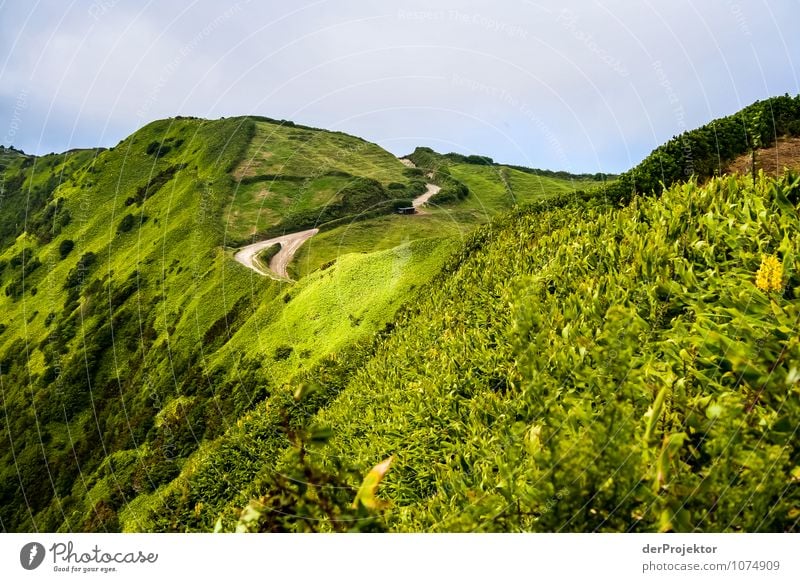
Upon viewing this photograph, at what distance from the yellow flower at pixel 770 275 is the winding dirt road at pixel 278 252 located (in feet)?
181

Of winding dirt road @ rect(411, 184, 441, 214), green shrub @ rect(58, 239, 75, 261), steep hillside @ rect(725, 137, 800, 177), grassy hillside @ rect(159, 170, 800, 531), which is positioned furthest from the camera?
green shrub @ rect(58, 239, 75, 261)

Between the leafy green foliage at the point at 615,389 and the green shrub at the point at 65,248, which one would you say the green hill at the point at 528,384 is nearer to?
the leafy green foliage at the point at 615,389

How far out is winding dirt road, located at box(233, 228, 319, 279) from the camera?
62006mm

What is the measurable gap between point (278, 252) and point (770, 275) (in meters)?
69.6

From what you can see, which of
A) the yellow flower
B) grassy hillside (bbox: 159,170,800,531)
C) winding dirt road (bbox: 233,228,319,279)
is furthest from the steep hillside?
winding dirt road (bbox: 233,228,319,279)

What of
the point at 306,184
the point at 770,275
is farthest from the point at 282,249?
the point at 770,275

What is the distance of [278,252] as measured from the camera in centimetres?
7131

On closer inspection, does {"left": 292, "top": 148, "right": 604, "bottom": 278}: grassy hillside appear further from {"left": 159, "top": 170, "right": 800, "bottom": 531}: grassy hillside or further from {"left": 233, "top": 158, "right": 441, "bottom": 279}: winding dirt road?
{"left": 159, "top": 170, "right": 800, "bottom": 531}: grassy hillside

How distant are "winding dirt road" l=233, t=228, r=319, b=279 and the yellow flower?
55.2m

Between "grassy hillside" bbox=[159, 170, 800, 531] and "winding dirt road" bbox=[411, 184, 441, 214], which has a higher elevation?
"winding dirt road" bbox=[411, 184, 441, 214]

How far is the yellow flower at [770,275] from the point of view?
4996 mm

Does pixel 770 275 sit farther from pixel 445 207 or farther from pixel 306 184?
pixel 306 184

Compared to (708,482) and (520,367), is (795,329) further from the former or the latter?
(520,367)
